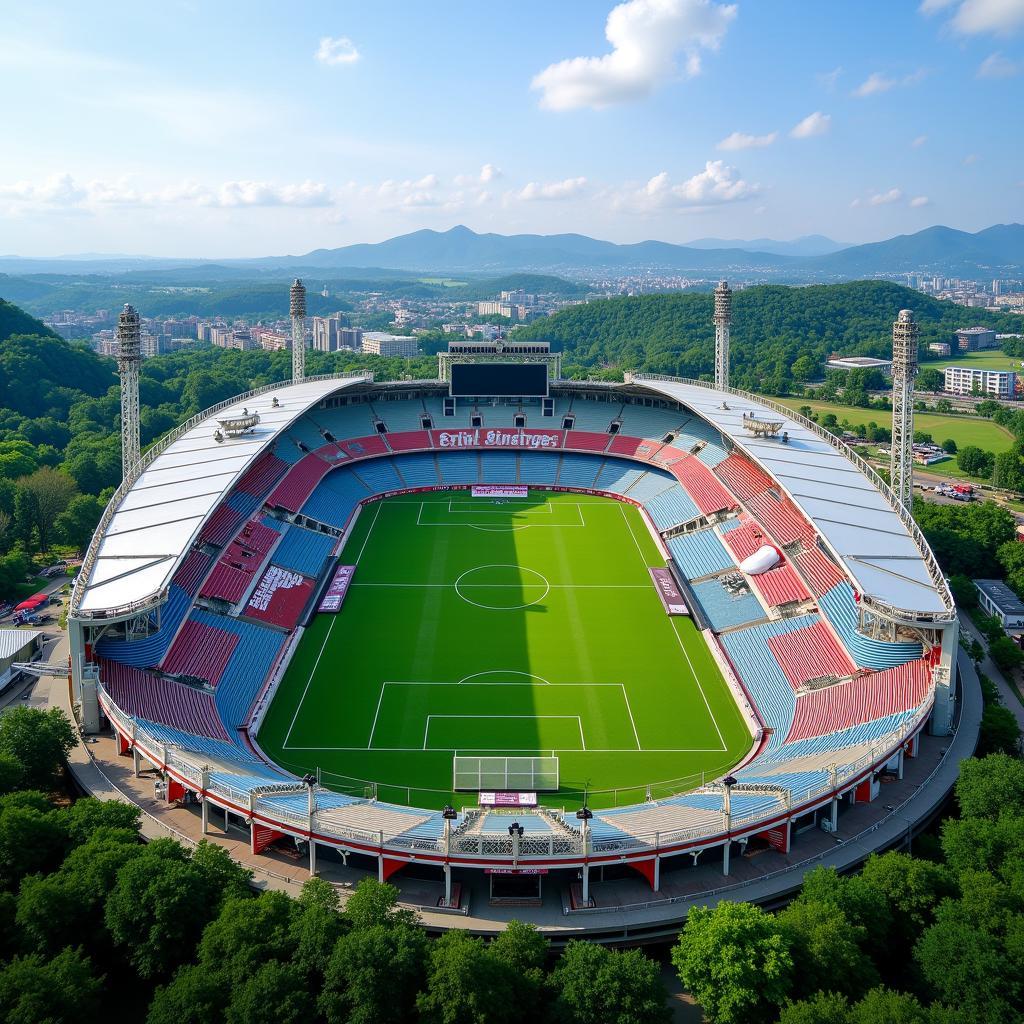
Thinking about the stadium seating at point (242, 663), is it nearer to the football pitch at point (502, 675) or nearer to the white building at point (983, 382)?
the football pitch at point (502, 675)

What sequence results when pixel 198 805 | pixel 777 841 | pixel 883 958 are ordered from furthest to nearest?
1. pixel 198 805
2. pixel 777 841
3. pixel 883 958

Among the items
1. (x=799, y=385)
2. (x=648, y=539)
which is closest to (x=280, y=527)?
(x=648, y=539)

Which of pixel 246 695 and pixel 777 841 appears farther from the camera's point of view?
pixel 246 695

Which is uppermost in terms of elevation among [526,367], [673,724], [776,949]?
[526,367]

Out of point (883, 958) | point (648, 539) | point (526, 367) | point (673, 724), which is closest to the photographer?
point (883, 958)

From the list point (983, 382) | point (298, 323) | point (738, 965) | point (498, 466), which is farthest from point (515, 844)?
point (983, 382)

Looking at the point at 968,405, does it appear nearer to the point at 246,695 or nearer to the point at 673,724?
the point at 673,724

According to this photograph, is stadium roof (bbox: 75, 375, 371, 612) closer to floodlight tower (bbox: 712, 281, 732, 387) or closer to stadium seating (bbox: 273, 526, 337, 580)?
stadium seating (bbox: 273, 526, 337, 580)
